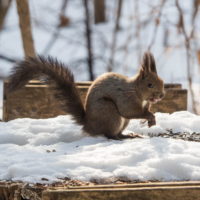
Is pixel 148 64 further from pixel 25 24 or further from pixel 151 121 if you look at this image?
pixel 25 24

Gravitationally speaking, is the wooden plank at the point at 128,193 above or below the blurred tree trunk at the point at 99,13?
below

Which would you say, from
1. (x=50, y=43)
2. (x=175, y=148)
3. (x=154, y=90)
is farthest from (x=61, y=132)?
(x=50, y=43)

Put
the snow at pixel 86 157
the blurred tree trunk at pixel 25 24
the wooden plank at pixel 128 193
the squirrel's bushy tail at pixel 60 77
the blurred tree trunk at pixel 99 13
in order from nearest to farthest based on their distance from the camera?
1. the wooden plank at pixel 128 193
2. the snow at pixel 86 157
3. the squirrel's bushy tail at pixel 60 77
4. the blurred tree trunk at pixel 25 24
5. the blurred tree trunk at pixel 99 13

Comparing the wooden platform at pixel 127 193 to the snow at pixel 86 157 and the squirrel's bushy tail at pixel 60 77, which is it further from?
the squirrel's bushy tail at pixel 60 77

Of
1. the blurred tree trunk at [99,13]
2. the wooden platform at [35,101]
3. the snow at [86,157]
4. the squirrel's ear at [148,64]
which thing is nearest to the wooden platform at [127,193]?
the snow at [86,157]

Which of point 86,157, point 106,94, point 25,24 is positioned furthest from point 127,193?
point 25,24

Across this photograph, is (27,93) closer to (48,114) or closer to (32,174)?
(48,114)

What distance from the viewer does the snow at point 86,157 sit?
2916 mm

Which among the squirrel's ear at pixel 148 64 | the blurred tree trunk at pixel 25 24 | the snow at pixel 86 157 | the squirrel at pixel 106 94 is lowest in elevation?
the snow at pixel 86 157

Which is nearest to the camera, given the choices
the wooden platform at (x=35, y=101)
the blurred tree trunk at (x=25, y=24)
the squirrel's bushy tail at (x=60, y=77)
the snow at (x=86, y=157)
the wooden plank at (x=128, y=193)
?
the wooden plank at (x=128, y=193)

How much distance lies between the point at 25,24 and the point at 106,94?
8.33ft

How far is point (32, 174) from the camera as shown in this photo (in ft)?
9.44

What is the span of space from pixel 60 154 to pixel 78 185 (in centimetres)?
60

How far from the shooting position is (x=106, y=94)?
4051 mm
